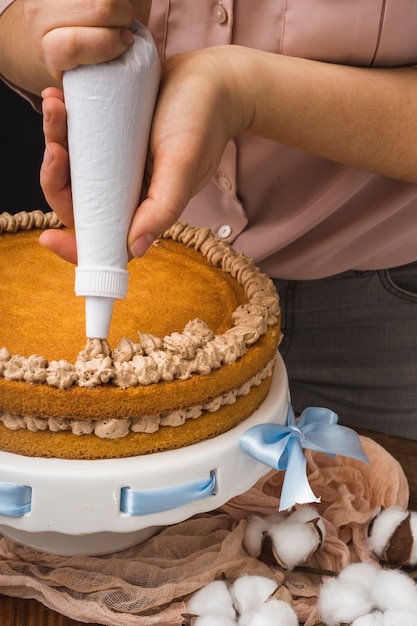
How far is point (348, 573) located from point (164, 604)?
0.67 feet

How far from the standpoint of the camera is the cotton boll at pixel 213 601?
798 millimetres

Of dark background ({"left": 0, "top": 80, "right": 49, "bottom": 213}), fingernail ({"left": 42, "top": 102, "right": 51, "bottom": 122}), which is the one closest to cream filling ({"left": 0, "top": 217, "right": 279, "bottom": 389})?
fingernail ({"left": 42, "top": 102, "right": 51, "bottom": 122})

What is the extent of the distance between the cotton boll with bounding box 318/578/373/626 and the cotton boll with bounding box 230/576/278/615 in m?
0.06

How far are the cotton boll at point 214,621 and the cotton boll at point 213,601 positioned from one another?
0.01m

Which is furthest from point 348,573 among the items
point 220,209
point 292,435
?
point 220,209

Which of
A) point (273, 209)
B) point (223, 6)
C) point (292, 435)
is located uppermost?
point (223, 6)

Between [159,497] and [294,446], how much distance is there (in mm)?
162

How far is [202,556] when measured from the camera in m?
0.89

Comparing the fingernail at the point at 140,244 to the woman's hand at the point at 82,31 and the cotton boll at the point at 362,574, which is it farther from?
the cotton boll at the point at 362,574

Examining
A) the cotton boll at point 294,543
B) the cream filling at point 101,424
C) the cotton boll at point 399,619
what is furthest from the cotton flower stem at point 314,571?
the cream filling at point 101,424

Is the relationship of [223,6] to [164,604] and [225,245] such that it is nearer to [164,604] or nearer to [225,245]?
[225,245]

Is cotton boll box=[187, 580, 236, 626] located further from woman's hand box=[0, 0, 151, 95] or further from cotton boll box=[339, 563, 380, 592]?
woman's hand box=[0, 0, 151, 95]

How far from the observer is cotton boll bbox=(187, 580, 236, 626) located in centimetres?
80

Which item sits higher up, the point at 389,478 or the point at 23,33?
the point at 23,33
